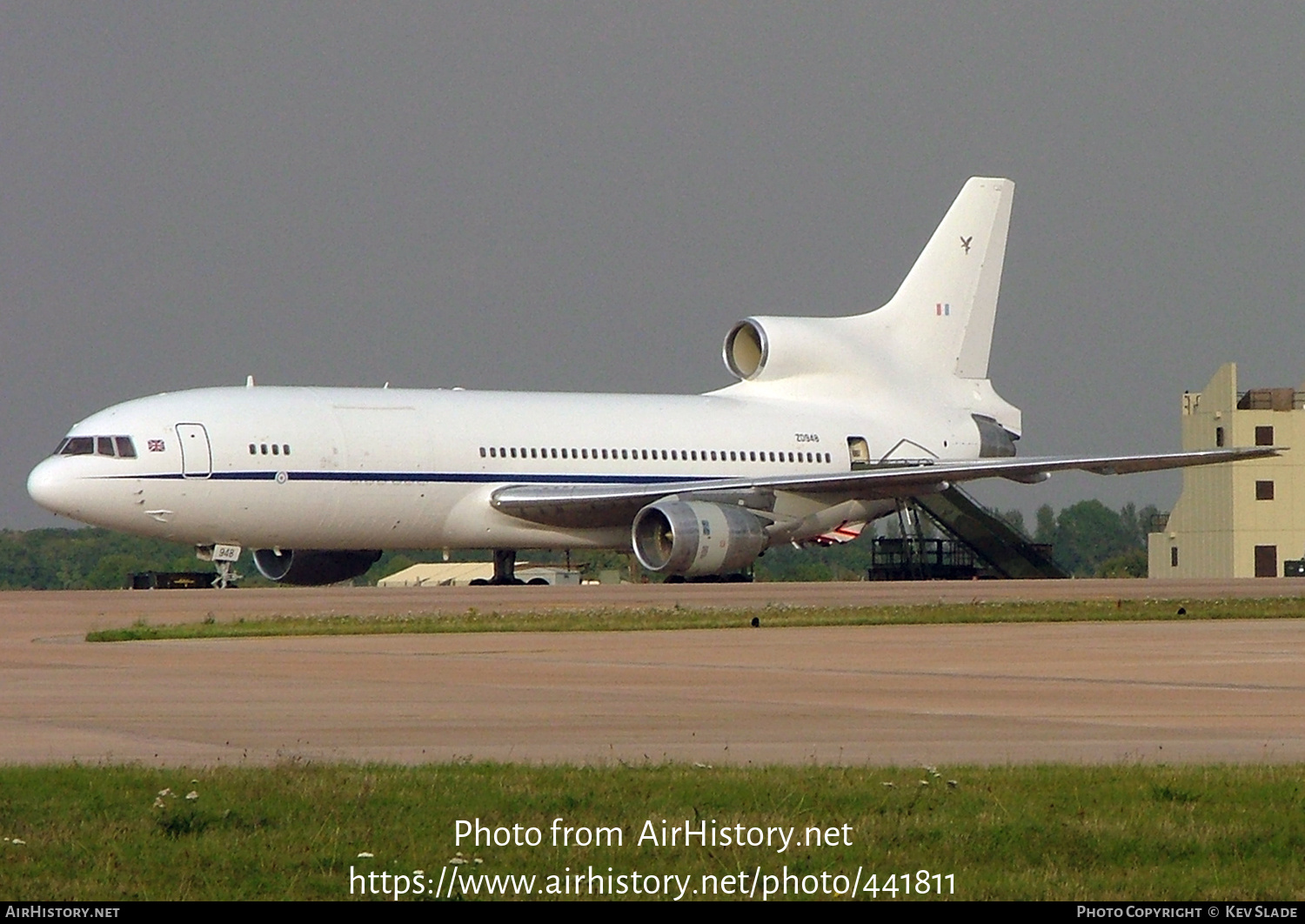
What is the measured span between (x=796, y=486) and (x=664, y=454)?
408cm

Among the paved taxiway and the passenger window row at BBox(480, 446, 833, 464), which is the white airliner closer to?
the passenger window row at BBox(480, 446, 833, 464)

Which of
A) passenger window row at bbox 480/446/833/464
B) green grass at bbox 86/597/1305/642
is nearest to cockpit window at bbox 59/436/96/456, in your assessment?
passenger window row at bbox 480/446/833/464

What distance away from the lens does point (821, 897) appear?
767cm

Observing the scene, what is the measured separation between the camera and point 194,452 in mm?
39438

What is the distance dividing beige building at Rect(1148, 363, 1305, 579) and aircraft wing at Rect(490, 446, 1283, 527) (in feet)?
103

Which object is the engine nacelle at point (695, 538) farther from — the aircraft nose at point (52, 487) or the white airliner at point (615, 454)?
the aircraft nose at point (52, 487)

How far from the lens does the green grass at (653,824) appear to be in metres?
7.95

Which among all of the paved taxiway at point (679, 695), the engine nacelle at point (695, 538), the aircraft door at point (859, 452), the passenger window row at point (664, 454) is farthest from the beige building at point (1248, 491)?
the paved taxiway at point (679, 695)

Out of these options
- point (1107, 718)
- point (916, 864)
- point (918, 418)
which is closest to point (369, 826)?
point (916, 864)

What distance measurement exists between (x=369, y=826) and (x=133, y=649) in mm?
13043

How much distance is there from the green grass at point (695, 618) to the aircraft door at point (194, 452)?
40.2 ft

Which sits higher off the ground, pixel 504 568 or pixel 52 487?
pixel 52 487

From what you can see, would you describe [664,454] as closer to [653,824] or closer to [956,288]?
[956,288]

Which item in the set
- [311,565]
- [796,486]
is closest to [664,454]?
[796,486]
